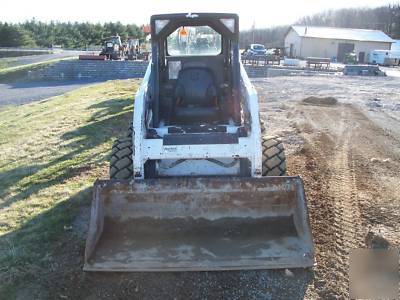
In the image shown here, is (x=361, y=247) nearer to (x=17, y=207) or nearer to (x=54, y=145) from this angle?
(x=17, y=207)

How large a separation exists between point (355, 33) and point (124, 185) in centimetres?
6036

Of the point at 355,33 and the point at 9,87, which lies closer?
the point at 9,87

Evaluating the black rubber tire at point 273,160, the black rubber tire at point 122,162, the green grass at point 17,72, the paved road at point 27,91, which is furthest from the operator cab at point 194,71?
the green grass at point 17,72

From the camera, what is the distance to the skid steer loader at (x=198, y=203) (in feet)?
12.9

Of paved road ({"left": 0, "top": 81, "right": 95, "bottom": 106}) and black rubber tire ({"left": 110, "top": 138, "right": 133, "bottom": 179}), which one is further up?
black rubber tire ({"left": 110, "top": 138, "right": 133, "bottom": 179})

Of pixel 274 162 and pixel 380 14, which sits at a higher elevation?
pixel 380 14

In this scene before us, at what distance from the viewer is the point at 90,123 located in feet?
36.3

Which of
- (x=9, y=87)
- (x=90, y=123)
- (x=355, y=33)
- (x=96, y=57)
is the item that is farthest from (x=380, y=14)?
(x=90, y=123)

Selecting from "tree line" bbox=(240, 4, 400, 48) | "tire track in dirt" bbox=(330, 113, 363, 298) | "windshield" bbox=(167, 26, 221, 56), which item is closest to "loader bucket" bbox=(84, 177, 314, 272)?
"tire track in dirt" bbox=(330, 113, 363, 298)

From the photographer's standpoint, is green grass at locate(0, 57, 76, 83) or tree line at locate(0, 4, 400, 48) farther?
tree line at locate(0, 4, 400, 48)

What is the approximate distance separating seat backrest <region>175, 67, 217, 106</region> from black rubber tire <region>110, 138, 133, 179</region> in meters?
1.21

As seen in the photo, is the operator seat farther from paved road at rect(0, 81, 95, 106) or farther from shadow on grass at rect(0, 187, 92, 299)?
paved road at rect(0, 81, 95, 106)

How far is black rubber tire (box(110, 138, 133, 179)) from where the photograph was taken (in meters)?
5.12

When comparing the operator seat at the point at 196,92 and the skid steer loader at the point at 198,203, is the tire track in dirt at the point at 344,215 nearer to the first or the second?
the skid steer loader at the point at 198,203
